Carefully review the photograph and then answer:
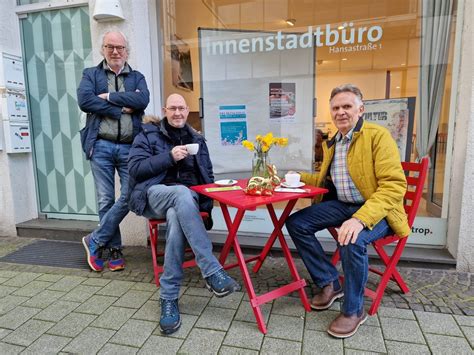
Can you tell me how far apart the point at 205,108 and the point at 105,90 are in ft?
4.58

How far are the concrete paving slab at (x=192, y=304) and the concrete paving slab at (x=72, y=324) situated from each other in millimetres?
608

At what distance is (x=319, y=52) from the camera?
383 centimetres

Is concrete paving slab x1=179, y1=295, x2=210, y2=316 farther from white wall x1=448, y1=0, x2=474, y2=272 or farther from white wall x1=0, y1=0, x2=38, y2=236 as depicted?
white wall x1=0, y1=0, x2=38, y2=236

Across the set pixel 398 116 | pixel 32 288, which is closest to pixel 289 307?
pixel 32 288

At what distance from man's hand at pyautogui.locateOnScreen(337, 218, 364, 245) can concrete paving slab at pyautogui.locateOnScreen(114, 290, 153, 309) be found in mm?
1541

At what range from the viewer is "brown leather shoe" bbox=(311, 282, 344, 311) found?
7.61 feet

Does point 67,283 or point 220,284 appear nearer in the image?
point 220,284

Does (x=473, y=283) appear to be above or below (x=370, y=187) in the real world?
below

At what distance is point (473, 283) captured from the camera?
2.68 meters

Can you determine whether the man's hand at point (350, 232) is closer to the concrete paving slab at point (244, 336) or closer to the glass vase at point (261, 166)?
the glass vase at point (261, 166)

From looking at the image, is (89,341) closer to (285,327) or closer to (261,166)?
(285,327)

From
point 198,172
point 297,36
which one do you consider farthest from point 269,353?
point 297,36

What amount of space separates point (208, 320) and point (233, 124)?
2.56m

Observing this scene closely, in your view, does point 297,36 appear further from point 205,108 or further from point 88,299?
point 88,299
